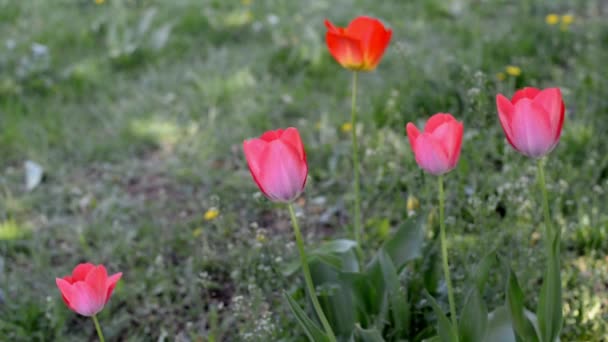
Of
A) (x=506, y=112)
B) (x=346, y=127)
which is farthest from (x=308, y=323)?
(x=346, y=127)

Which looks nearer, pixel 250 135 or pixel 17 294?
pixel 17 294

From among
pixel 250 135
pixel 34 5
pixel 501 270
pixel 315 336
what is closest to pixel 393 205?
pixel 501 270

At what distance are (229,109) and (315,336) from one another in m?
1.89

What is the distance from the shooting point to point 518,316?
1.46 m

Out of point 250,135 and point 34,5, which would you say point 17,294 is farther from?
point 34,5

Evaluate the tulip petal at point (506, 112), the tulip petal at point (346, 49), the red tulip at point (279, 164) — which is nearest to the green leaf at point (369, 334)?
the red tulip at point (279, 164)

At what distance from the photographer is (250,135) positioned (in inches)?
113

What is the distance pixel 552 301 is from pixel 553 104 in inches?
14.6

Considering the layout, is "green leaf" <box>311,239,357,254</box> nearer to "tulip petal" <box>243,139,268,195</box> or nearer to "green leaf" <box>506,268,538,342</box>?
"green leaf" <box>506,268,538,342</box>

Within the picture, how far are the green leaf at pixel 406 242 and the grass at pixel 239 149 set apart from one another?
5.7 inches

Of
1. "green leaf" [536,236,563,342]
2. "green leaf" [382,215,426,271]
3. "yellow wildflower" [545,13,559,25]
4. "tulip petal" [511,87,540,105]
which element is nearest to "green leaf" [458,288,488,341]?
"green leaf" [536,236,563,342]

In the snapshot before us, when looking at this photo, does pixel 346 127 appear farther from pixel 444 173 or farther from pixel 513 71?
pixel 444 173

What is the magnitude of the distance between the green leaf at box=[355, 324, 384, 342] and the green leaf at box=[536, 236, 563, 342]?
308 millimetres

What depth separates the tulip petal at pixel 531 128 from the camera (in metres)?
1.21
